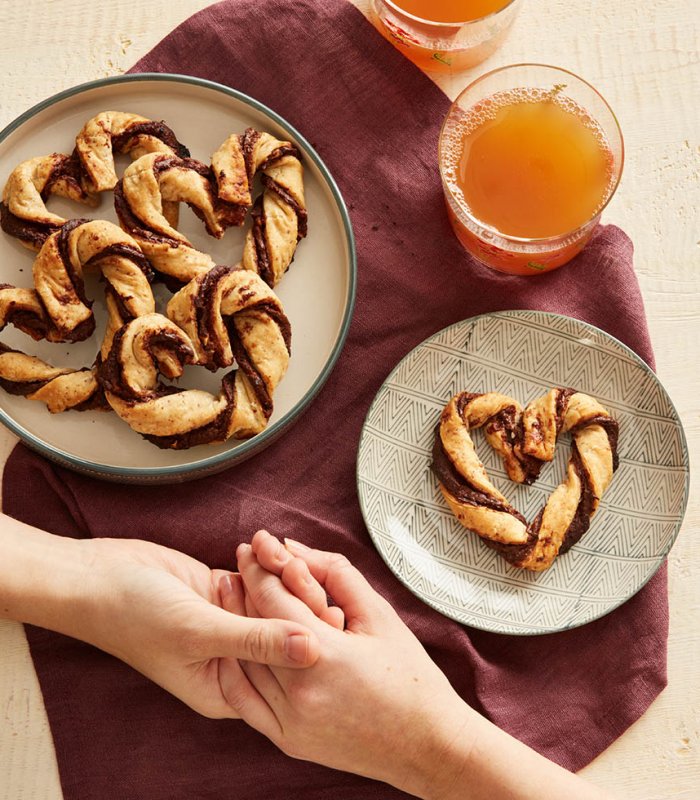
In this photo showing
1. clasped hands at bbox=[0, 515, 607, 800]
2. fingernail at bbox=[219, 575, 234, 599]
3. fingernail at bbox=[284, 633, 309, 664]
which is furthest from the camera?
fingernail at bbox=[219, 575, 234, 599]

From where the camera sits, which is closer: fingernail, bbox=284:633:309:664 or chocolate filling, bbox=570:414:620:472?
fingernail, bbox=284:633:309:664

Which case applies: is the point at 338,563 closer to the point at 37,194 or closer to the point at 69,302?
the point at 69,302

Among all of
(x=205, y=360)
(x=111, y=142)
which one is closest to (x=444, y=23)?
(x=111, y=142)

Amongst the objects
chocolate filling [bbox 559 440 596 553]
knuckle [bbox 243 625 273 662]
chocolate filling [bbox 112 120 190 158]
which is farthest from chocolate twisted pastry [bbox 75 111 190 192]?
chocolate filling [bbox 559 440 596 553]

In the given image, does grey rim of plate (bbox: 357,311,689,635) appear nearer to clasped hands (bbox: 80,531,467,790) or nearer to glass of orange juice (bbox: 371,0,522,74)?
clasped hands (bbox: 80,531,467,790)

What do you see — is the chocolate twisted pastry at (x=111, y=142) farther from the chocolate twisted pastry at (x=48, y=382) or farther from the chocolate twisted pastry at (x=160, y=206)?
the chocolate twisted pastry at (x=48, y=382)

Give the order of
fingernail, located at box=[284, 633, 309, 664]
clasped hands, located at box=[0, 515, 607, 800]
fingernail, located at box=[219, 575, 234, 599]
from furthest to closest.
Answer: fingernail, located at box=[219, 575, 234, 599] < clasped hands, located at box=[0, 515, 607, 800] < fingernail, located at box=[284, 633, 309, 664]
